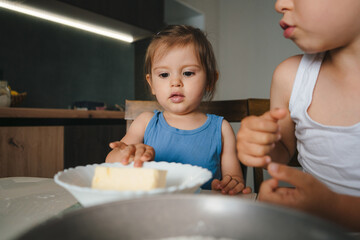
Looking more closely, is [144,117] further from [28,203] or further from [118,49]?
[118,49]

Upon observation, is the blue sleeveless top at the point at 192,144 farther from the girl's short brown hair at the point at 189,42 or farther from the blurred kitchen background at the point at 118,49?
the blurred kitchen background at the point at 118,49

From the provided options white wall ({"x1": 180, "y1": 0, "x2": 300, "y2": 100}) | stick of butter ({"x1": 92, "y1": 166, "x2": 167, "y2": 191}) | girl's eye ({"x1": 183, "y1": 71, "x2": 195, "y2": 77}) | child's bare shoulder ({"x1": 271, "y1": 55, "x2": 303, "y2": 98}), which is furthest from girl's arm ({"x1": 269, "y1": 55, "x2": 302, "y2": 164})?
white wall ({"x1": 180, "y1": 0, "x2": 300, "y2": 100})

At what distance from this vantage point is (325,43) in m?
0.58

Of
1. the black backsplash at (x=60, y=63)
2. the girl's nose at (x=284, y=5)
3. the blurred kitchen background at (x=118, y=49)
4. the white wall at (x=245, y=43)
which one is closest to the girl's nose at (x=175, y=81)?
the girl's nose at (x=284, y=5)

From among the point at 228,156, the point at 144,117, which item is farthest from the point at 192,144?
the point at 144,117

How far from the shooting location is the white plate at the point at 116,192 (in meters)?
0.31

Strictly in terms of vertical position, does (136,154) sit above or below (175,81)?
below

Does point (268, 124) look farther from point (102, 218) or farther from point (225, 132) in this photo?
point (225, 132)

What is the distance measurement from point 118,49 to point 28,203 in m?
2.82

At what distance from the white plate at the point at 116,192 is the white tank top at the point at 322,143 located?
0.42 meters

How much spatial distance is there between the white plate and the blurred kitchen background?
2.10m

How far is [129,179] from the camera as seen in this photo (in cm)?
35

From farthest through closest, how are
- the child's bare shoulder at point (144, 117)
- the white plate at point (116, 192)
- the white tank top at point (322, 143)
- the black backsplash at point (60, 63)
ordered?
the black backsplash at point (60, 63), the child's bare shoulder at point (144, 117), the white tank top at point (322, 143), the white plate at point (116, 192)

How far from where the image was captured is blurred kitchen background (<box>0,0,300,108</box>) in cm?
228
